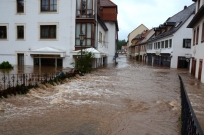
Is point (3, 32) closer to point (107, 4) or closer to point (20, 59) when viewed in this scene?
point (20, 59)

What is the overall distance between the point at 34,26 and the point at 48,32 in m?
1.83

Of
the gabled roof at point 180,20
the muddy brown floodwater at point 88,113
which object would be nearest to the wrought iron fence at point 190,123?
the muddy brown floodwater at point 88,113

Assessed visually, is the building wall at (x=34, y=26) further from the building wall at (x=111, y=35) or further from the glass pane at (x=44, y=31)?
the building wall at (x=111, y=35)

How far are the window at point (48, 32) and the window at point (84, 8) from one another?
134 inches

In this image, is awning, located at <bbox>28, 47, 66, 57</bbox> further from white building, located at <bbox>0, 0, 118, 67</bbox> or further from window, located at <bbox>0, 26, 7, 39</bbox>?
window, located at <bbox>0, 26, 7, 39</bbox>

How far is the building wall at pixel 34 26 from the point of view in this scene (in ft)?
71.9

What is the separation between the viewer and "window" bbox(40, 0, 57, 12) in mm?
22188

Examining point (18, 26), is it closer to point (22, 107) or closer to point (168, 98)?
point (22, 107)

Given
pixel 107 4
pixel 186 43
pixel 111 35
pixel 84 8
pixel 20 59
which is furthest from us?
pixel 111 35

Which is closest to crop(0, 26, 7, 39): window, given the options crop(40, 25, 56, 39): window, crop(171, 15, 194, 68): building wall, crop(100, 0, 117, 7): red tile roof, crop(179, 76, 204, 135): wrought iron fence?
crop(40, 25, 56, 39): window

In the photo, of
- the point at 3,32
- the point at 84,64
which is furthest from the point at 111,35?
the point at 84,64

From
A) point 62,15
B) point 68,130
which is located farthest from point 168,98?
point 62,15

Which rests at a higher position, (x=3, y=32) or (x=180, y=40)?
(x=3, y=32)

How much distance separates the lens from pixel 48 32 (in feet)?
74.0
